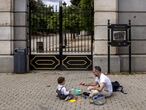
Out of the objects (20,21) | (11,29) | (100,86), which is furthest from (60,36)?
(100,86)

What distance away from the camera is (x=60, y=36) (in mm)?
18578

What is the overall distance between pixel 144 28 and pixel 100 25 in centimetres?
185

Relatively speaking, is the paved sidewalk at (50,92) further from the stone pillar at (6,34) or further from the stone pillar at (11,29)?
the stone pillar at (11,29)

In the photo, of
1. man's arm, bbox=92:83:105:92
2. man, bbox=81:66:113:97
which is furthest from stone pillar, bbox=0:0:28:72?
man's arm, bbox=92:83:105:92

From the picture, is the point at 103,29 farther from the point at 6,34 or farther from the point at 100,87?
the point at 100,87

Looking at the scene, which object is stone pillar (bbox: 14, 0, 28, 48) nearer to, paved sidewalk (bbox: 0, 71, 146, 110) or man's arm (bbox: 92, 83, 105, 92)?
paved sidewalk (bbox: 0, 71, 146, 110)

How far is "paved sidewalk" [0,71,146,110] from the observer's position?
11.1 meters

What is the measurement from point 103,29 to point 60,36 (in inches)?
75.6

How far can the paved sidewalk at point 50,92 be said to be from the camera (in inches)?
436

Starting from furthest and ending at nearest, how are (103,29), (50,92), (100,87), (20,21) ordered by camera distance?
1. (20,21)
2. (103,29)
3. (50,92)
4. (100,87)

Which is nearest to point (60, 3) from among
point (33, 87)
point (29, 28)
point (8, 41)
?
point (29, 28)

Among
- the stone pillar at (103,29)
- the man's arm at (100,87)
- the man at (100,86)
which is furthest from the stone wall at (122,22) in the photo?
the man's arm at (100,87)

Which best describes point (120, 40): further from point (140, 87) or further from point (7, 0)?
point (7, 0)

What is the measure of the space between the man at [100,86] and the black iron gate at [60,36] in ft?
21.0
